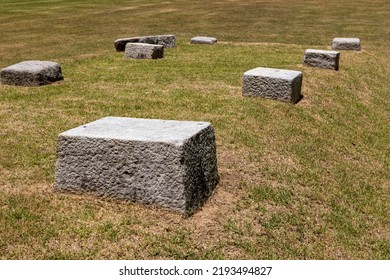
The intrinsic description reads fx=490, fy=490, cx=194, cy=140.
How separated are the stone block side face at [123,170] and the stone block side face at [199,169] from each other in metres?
0.10

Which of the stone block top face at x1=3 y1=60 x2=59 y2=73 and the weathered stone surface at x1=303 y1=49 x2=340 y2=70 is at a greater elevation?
the stone block top face at x1=3 y1=60 x2=59 y2=73

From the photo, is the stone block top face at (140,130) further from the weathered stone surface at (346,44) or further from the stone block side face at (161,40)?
the weathered stone surface at (346,44)

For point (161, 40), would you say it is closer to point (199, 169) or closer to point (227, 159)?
point (227, 159)

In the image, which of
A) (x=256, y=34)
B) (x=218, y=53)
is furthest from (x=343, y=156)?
(x=256, y=34)

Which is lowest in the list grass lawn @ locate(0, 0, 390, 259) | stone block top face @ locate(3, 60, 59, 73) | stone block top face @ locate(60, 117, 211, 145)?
grass lawn @ locate(0, 0, 390, 259)

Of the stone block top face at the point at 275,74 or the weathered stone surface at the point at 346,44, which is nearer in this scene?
the stone block top face at the point at 275,74

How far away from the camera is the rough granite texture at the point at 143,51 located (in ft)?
48.9

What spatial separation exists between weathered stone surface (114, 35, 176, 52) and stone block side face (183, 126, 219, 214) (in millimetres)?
11735

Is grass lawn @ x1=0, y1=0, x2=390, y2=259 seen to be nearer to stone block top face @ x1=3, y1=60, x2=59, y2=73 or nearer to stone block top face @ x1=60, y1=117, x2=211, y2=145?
stone block top face @ x1=3, y1=60, x2=59, y2=73

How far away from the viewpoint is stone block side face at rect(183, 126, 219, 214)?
5141mm

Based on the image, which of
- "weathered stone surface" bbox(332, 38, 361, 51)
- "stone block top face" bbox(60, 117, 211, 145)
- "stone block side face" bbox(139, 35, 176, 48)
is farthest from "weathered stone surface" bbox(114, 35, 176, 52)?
"stone block top face" bbox(60, 117, 211, 145)

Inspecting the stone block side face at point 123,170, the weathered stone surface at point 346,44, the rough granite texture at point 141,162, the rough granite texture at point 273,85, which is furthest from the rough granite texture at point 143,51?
the stone block side face at point 123,170

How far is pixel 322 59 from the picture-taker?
543 inches

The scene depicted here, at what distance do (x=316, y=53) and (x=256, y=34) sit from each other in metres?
10.7
